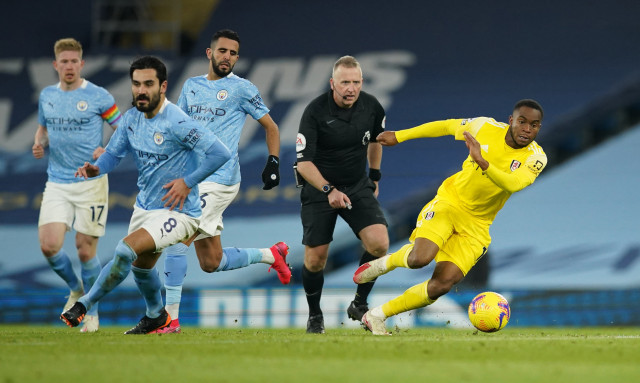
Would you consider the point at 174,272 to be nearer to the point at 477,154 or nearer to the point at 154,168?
the point at 154,168

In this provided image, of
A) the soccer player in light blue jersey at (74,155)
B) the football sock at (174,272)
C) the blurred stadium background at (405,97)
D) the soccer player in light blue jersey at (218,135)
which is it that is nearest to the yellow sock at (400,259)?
the soccer player in light blue jersey at (218,135)

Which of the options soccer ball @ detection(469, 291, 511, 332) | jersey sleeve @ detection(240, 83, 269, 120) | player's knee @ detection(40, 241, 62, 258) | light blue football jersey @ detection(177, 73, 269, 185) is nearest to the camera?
soccer ball @ detection(469, 291, 511, 332)

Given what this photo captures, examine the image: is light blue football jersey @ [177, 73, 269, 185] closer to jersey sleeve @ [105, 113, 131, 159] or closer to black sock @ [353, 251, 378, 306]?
jersey sleeve @ [105, 113, 131, 159]

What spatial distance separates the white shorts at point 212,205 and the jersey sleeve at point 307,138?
77 cm

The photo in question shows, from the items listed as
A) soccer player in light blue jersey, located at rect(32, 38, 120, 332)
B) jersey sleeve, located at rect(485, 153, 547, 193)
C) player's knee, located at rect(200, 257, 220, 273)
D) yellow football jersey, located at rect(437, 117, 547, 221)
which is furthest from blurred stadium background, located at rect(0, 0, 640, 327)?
jersey sleeve, located at rect(485, 153, 547, 193)

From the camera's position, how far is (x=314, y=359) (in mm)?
5734

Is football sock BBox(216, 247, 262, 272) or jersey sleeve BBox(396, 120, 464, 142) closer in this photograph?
jersey sleeve BBox(396, 120, 464, 142)

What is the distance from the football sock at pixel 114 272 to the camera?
7.26 m

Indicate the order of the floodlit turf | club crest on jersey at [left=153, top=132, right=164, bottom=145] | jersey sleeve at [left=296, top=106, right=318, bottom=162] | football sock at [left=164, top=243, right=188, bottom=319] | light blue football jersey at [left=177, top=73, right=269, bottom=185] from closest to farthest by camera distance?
the floodlit turf
club crest on jersey at [left=153, top=132, right=164, bottom=145]
jersey sleeve at [left=296, top=106, right=318, bottom=162]
football sock at [left=164, top=243, right=188, bottom=319]
light blue football jersey at [left=177, top=73, right=269, bottom=185]

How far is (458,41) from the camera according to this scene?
18953mm

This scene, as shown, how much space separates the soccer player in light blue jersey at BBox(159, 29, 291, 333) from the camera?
27.6 ft

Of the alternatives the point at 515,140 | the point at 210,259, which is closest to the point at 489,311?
the point at 515,140

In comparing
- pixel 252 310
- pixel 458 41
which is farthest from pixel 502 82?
pixel 252 310

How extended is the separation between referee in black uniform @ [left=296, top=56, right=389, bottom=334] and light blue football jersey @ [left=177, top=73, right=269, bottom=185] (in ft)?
2.08
